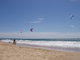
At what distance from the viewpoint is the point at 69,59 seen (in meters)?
11.6

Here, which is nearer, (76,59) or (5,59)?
(5,59)

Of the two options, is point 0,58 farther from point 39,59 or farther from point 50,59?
point 50,59

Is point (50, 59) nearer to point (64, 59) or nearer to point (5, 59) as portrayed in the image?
point (64, 59)

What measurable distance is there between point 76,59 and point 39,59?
3171 millimetres

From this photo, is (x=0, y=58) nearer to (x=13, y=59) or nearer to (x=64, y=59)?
(x=13, y=59)

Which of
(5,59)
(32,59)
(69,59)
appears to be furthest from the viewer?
(69,59)

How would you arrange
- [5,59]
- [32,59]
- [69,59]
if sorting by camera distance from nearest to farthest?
[5,59] → [32,59] → [69,59]

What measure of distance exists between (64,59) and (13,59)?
13.7 feet

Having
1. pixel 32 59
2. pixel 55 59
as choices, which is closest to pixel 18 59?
pixel 32 59

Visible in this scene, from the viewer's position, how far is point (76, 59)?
1163 cm

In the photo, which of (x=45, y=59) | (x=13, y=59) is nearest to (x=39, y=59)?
(x=45, y=59)

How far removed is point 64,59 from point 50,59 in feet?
3.93

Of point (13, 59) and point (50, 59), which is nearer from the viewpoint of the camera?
point (13, 59)

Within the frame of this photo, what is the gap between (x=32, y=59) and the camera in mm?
10820
